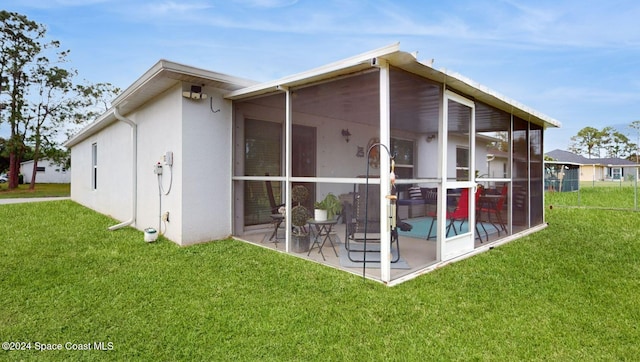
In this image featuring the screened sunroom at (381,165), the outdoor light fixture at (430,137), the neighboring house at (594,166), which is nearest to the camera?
the screened sunroom at (381,165)

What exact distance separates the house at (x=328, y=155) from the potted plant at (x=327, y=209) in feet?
0.76

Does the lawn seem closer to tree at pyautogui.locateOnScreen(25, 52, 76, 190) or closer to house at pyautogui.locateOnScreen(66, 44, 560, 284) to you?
house at pyautogui.locateOnScreen(66, 44, 560, 284)

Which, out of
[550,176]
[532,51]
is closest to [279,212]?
[532,51]

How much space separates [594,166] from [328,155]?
38.1 meters

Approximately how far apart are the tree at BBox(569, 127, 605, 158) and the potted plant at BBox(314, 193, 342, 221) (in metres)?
54.5

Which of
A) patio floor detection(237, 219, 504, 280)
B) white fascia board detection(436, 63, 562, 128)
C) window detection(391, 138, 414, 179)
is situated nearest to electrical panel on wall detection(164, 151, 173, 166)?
patio floor detection(237, 219, 504, 280)

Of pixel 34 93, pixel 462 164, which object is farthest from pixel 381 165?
pixel 34 93

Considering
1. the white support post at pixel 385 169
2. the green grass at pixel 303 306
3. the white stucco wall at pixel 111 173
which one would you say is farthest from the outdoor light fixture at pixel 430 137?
the white stucco wall at pixel 111 173

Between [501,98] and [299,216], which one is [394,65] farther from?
[501,98]

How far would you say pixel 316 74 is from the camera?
157 inches

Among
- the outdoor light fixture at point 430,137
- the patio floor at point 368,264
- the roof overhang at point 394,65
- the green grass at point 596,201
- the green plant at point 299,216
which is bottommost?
the patio floor at point 368,264

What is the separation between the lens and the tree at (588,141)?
148 ft

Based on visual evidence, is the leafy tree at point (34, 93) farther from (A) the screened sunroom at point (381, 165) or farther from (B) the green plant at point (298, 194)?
(B) the green plant at point (298, 194)

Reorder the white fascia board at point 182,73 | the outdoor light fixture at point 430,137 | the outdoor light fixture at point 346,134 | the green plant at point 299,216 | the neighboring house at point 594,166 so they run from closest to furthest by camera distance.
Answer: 1. the white fascia board at point 182,73
2. the green plant at point 299,216
3. the outdoor light fixture at point 346,134
4. the outdoor light fixture at point 430,137
5. the neighboring house at point 594,166
